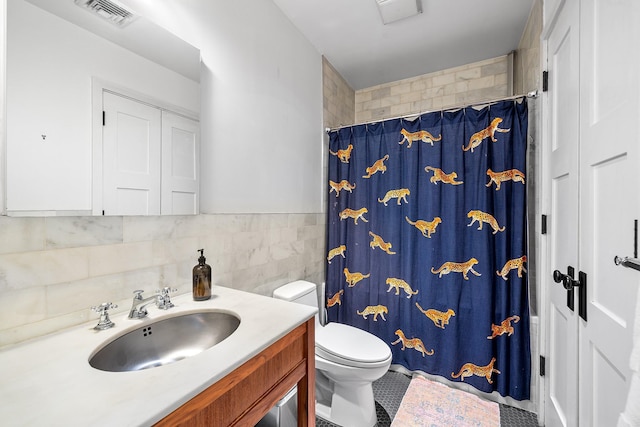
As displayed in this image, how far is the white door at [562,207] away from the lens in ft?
3.86

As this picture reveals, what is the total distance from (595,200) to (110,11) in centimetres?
189

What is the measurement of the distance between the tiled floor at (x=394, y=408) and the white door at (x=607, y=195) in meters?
0.69

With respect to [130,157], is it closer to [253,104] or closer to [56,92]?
[56,92]

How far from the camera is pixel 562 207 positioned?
52.8 inches

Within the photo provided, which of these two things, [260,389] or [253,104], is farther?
[253,104]

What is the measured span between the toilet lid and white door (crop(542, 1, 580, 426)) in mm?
810

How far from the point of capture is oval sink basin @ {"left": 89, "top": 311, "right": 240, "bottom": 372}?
0.87 m

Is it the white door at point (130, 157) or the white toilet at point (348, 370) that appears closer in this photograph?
the white door at point (130, 157)

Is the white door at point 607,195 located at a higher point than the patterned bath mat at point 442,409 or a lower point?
higher

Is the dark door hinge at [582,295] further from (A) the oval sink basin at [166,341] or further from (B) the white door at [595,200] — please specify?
(A) the oval sink basin at [166,341]

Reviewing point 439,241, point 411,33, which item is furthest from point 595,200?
point 411,33

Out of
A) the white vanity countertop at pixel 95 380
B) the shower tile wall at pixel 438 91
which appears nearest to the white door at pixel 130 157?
the white vanity countertop at pixel 95 380

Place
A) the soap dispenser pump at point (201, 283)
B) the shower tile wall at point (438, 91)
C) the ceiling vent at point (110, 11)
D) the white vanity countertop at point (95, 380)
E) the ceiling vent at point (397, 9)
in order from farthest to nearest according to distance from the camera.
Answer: the shower tile wall at point (438, 91) → the ceiling vent at point (397, 9) → the soap dispenser pump at point (201, 283) → the ceiling vent at point (110, 11) → the white vanity countertop at point (95, 380)

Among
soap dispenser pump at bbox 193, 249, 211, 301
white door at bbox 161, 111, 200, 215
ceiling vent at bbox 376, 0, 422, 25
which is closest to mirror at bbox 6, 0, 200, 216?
white door at bbox 161, 111, 200, 215
